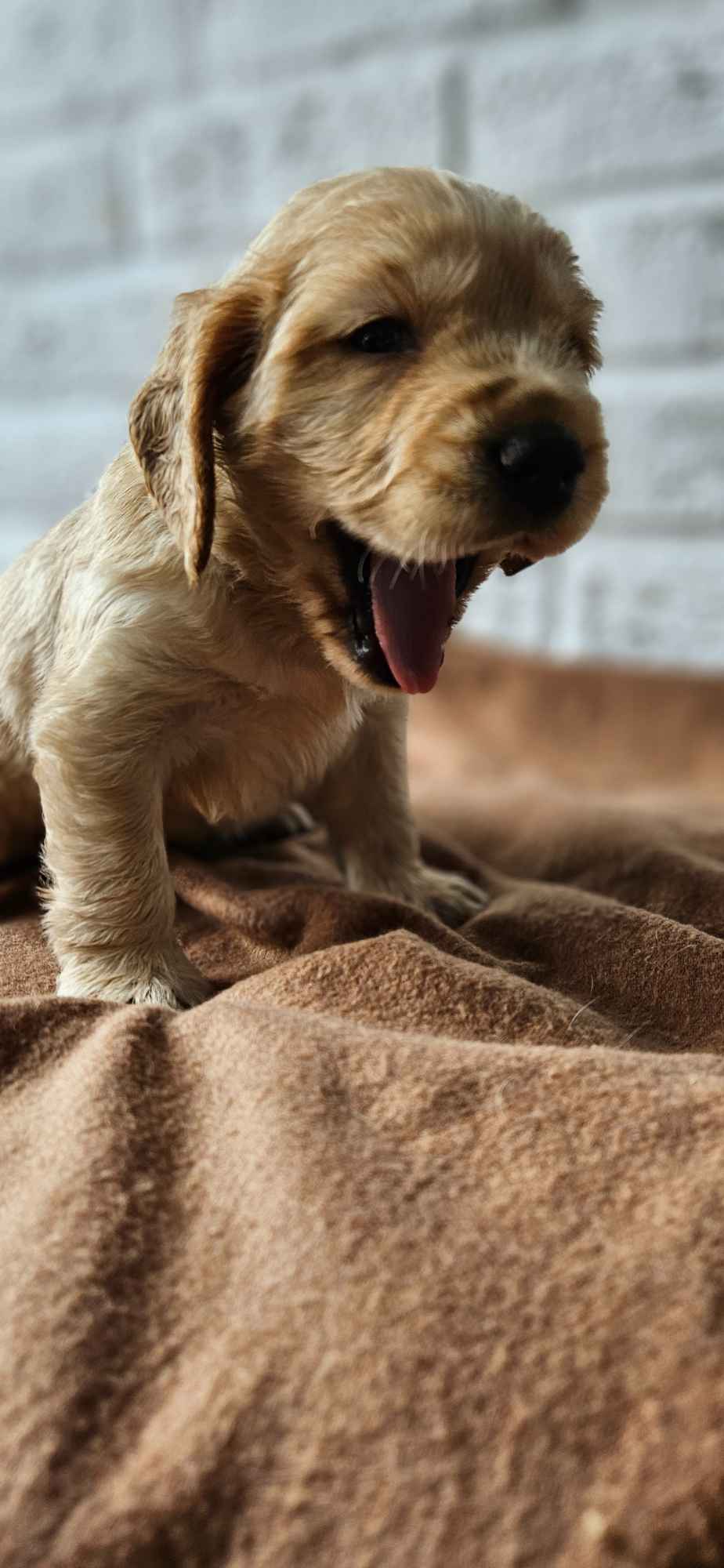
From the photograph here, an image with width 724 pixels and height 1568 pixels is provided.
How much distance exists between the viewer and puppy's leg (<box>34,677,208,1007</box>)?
4.18 feet

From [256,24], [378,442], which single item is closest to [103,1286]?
[378,442]

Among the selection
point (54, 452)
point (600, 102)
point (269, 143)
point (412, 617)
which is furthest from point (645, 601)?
point (412, 617)

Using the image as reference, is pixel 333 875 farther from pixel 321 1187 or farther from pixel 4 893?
pixel 321 1187

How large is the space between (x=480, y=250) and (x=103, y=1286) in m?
0.87

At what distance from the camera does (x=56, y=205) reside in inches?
122

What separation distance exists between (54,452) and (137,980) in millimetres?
2279

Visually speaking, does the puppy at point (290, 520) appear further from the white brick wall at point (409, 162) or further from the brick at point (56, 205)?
the brick at point (56, 205)

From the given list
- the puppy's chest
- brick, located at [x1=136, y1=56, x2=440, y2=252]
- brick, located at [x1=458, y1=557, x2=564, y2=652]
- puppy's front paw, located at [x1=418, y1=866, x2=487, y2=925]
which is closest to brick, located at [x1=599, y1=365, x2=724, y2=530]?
brick, located at [x1=458, y1=557, x2=564, y2=652]

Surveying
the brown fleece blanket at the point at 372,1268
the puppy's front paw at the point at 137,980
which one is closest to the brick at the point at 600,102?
the brown fleece blanket at the point at 372,1268

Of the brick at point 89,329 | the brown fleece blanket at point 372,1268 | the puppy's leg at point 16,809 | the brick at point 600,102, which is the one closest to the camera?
the brown fleece blanket at point 372,1268

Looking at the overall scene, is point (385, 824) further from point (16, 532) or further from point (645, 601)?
point (16, 532)

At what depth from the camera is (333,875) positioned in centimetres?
166

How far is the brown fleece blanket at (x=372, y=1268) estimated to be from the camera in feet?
2.27

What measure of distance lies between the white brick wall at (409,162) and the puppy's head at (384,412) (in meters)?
1.42
